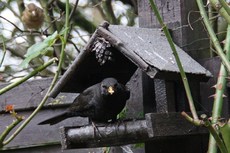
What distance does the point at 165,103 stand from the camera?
5.72 ft

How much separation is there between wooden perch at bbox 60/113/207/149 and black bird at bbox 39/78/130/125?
4cm

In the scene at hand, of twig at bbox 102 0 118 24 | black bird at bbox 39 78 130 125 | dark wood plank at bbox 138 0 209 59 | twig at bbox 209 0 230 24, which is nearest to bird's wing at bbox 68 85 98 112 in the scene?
black bird at bbox 39 78 130 125

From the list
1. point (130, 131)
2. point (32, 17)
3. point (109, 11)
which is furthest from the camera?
point (109, 11)

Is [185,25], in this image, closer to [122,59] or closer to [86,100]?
[122,59]

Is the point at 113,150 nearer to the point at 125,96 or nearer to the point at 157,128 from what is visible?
the point at 125,96

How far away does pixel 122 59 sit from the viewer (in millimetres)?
1849

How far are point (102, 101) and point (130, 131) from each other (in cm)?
15

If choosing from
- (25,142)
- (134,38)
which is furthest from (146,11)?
(25,142)

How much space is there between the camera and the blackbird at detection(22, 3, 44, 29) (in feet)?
9.43

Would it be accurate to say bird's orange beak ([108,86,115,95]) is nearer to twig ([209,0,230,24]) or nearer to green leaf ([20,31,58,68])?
green leaf ([20,31,58,68])

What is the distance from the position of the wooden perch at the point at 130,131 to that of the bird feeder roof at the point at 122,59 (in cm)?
12

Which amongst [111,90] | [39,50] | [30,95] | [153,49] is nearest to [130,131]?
[111,90]

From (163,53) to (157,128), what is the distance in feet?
0.84

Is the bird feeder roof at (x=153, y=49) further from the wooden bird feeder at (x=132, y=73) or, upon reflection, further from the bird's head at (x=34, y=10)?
the bird's head at (x=34, y=10)
